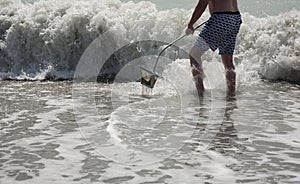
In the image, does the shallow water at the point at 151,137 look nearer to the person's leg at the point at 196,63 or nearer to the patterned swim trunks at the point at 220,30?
the person's leg at the point at 196,63

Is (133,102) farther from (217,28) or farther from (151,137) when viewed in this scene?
(151,137)

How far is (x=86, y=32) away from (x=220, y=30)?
5563mm

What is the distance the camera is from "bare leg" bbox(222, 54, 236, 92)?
761cm

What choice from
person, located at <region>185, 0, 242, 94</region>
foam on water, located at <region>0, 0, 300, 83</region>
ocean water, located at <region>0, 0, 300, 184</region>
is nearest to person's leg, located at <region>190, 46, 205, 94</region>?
person, located at <region>185, 0, 242, 94</region>

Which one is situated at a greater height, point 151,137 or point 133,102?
point 133,102

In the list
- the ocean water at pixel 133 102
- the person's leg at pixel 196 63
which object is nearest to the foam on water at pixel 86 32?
the ocean water at pixel 133 102

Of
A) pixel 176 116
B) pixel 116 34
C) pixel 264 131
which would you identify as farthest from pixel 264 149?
pixel 116 34

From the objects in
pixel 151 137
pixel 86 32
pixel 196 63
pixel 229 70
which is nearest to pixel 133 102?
pixel 196 63

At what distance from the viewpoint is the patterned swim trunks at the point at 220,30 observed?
7.20 metres

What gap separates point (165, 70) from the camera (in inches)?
384

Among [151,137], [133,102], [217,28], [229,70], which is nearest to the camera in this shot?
[151,137]

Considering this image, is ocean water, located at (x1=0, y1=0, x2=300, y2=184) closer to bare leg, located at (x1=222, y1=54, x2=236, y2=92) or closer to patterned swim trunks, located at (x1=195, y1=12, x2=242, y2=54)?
bare leg, located at (x1=222, y1=54, x2=236, y2=92)

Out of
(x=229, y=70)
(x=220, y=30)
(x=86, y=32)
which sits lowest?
(x=229, y=70)

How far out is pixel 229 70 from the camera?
7758 millimetres
